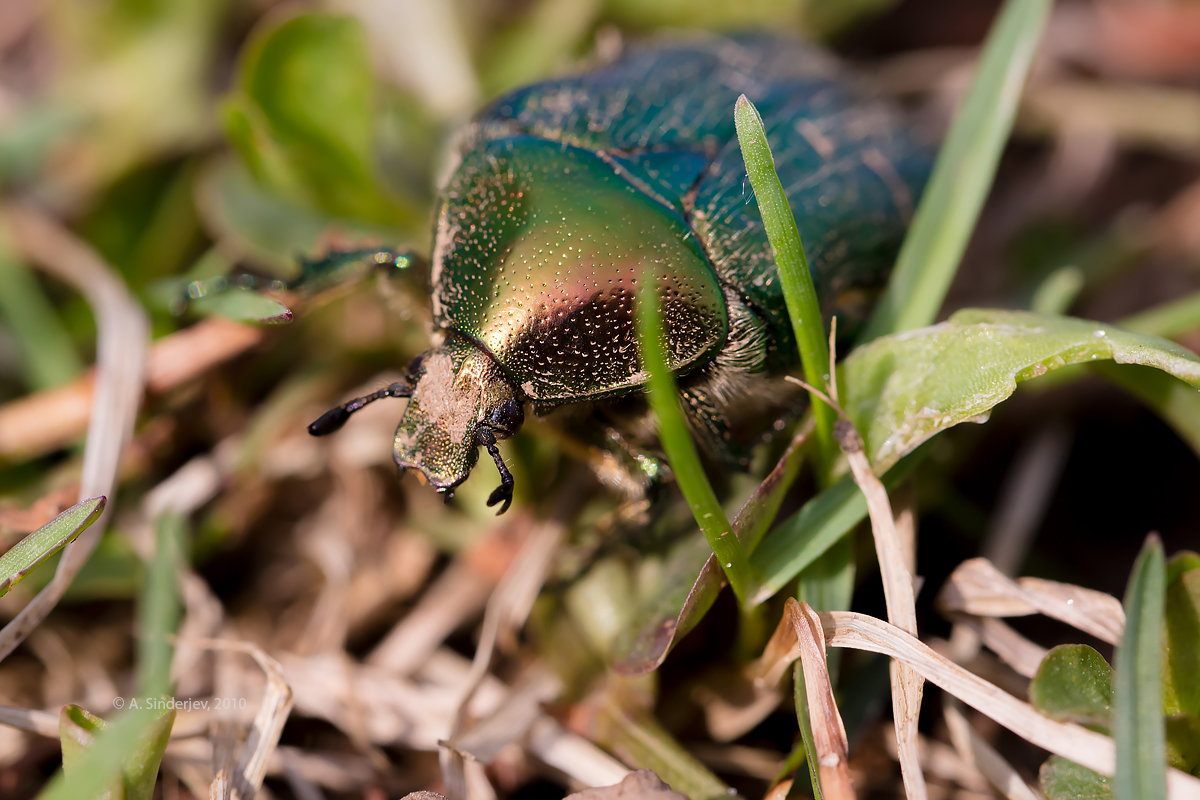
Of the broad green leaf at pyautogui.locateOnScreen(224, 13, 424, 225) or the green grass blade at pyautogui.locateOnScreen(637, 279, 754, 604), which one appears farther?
the broad green leaf at pyautogui.locateOnScreen(224, 13, 424, 225)

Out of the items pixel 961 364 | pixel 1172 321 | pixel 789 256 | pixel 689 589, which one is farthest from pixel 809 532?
pixel 1172 321

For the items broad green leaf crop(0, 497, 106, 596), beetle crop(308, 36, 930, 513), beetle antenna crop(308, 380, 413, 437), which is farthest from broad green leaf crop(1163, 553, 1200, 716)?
broad green leaf crop(0, 497, 106, 596)

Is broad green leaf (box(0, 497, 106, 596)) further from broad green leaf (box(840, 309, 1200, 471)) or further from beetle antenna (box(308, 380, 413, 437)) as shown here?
broad green leaf (box(840, 309, 1200, 471))

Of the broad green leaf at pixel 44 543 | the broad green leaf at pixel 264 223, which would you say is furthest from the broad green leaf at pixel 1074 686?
the broad green leaf at pixel 264 223

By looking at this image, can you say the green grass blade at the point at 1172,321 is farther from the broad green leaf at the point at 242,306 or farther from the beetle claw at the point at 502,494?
the broad green leaf at the point at 242,306

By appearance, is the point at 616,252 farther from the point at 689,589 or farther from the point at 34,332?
the point at 34,332

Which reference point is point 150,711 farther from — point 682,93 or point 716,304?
point 682,93

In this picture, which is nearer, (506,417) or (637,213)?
(506,417)
